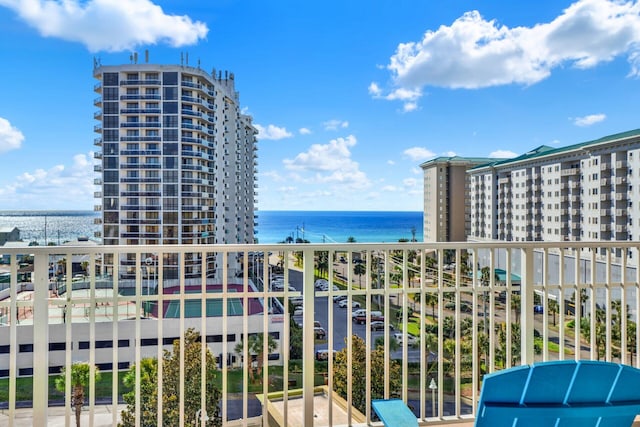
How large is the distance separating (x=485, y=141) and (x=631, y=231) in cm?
1696

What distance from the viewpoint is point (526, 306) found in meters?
2.02

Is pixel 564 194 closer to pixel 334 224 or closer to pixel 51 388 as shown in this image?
pixel 51 388

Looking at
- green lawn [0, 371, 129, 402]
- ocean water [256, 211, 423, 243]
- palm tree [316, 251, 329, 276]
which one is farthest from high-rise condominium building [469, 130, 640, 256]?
green lawn [0, 371, 129, 402]

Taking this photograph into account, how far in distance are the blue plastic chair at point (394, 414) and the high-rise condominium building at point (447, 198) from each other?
12648 millimetres

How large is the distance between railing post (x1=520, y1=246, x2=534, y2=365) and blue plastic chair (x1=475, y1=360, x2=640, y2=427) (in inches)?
38.2

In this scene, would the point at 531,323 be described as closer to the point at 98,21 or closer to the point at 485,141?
the point at 98,21

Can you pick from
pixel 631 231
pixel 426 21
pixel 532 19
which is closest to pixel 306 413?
pixel 426 21

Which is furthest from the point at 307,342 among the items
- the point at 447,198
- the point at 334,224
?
the point at 334,224

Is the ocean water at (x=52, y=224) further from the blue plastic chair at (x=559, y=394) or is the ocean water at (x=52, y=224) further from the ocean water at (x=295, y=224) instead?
the blue plastic chair at (x=559, y=394)

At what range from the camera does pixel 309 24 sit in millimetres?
12344

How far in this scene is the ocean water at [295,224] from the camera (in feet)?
65.6

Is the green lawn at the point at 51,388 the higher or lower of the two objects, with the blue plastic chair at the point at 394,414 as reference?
lower

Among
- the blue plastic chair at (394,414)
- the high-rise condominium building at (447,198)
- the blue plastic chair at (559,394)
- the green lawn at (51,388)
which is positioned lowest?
the green lawn at (51,388)

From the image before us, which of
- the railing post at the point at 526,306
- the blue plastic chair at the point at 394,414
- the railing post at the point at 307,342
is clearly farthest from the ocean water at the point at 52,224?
the blue plastic chair at the point at 394,414
